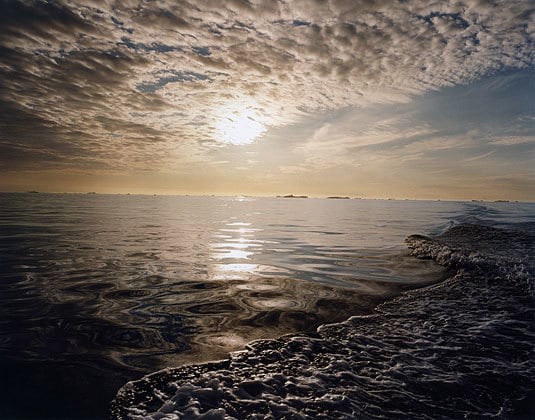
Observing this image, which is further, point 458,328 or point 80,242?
point 80,242

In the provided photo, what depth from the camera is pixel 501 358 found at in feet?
16.8

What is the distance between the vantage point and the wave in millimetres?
3838

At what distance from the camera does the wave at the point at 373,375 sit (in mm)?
3838

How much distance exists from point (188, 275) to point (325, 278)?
477 cm

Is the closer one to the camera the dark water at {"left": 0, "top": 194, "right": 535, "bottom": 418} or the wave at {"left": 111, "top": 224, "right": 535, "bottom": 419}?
the wave at {"left": 111, "top": 224, "right": 535, "bottom": 419}

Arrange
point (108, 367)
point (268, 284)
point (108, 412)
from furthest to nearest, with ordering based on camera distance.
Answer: point (268, 284) < point (108, 367) < point (108, 412)

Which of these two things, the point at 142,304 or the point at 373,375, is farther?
the point at 142,304

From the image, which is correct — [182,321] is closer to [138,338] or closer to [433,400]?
[138,338]

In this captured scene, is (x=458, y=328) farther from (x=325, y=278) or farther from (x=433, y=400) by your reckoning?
(x=325, y=278)

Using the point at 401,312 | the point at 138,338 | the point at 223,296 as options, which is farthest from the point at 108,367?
the point at 401,312

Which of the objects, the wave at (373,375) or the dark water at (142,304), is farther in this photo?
the dark water at (142,304)

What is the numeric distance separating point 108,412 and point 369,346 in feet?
14.1

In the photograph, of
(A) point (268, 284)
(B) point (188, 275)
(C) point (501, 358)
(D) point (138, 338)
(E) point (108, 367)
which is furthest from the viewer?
(B) point (188, 275)

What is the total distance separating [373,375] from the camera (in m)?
4.62
